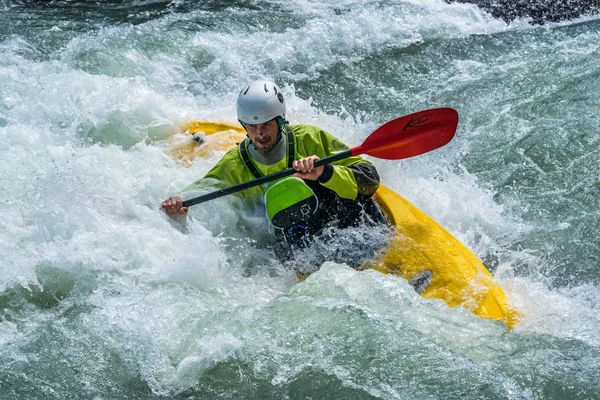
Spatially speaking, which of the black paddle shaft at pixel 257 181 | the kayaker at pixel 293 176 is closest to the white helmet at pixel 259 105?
the kayaker at pixel 293 176

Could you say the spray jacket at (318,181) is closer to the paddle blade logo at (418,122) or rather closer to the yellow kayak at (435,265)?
the yellow kayak at (435,265)

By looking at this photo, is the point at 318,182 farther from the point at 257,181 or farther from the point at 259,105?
the point at 259,105

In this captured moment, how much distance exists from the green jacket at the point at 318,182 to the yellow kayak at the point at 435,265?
373 mm

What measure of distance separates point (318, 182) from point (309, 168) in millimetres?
187

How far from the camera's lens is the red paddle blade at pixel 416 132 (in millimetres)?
4871

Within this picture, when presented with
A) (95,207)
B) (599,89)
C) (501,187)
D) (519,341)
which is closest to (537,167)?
(501,187)

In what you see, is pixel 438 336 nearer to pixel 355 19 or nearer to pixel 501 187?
pixel 501 187

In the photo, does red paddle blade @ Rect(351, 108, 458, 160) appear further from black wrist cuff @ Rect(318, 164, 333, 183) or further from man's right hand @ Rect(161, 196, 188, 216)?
man's right hand @ Rect(161, 196, 188, 216)

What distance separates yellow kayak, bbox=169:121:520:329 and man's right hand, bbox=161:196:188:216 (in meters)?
1.14

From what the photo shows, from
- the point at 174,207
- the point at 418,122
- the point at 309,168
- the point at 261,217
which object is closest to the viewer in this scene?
the point at 309,168

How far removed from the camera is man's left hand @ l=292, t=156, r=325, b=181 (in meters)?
4.21

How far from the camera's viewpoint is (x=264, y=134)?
442 cm

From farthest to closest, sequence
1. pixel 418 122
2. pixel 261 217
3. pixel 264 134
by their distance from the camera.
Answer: pixel 418 122 < pixel 261 217 < pixel 264 134

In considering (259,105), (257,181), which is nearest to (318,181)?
(257,181)
